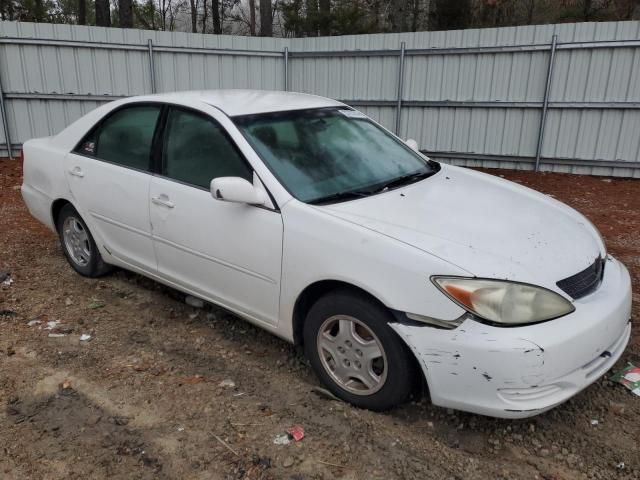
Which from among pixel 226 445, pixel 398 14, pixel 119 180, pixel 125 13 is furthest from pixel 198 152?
pixel 125 13

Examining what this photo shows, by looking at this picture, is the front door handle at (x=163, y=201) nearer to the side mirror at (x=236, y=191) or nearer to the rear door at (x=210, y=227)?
the rear door at (x=210, y=227)

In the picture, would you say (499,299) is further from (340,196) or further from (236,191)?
(236,191)

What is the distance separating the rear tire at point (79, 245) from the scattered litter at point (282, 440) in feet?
8.44

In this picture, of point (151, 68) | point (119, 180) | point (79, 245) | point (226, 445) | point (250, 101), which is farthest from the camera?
point (151, 68)

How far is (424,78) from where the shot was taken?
1016 cm

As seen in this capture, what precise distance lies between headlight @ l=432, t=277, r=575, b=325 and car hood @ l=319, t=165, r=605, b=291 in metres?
0.05

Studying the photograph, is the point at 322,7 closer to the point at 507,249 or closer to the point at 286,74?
the point at 286,74

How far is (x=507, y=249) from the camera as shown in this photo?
2643mm

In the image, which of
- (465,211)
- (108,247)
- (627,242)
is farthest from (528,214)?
(627,242)

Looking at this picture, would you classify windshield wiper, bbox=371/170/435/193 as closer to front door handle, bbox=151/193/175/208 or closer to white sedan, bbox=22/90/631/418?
white sedan, bbox=22/90/631/418

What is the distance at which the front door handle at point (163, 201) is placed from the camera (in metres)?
3.55

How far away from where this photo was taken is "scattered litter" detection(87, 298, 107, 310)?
13.8 feet

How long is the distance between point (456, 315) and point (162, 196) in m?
2.13

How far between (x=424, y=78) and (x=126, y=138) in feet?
24.1
